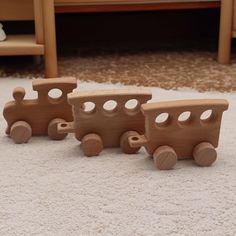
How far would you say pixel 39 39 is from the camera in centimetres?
152

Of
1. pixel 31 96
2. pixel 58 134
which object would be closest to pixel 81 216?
pixel 58 134

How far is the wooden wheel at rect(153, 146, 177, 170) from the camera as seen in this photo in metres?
0.85

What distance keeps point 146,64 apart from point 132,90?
756 mm

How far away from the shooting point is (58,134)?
39.5 inches

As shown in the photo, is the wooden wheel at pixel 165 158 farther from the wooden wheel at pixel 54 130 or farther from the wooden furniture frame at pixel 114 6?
the wooden furniture frame at pixel 114 6

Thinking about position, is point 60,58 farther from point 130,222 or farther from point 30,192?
point 130,222

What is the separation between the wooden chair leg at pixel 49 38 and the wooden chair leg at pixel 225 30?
1.88 feet

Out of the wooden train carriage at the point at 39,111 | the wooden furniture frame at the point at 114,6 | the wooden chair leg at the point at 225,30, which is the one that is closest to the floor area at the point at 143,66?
the wooden chair leg at the point at 225,30

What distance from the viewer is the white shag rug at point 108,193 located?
690 mm

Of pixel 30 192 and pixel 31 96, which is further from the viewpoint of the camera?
pixel 31 96

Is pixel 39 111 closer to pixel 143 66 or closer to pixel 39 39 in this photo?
pixel 39 39

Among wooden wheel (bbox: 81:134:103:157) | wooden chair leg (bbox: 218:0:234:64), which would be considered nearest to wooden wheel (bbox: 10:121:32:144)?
wooden wheel (bbox: 81:134:103:157)

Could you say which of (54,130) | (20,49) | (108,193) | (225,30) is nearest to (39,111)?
(54,130)

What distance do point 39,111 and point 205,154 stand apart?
0.36m
